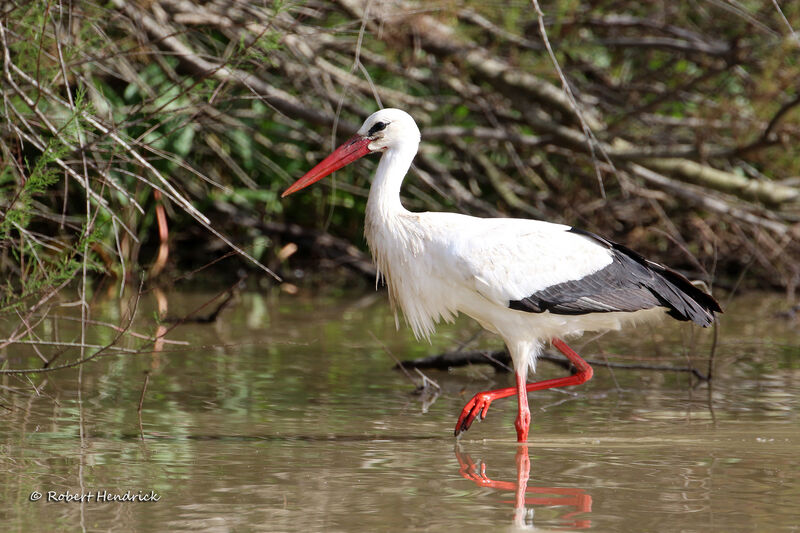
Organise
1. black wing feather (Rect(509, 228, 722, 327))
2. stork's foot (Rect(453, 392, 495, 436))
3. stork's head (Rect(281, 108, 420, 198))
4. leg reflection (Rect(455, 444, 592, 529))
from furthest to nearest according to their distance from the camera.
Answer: stork's head (Rect(281, 108, 420, 198)), black wing feather (Rect(509, 228, 722, 327)), stork's foot (Rect(453, 392, 495, 436)), leg reflection (Rect(455, 444, 592, 529))

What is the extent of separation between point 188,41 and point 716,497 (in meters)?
5.77

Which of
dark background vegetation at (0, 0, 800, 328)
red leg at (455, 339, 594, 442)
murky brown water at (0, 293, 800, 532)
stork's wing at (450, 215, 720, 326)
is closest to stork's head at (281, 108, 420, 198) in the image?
stork's wing at (450, 215, 720, 326)

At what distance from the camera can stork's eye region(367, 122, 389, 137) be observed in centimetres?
585

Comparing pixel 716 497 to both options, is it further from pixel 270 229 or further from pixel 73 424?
pixel 270 229

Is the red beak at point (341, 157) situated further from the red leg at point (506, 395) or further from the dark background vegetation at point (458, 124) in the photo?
the red leg at point (506, 395)

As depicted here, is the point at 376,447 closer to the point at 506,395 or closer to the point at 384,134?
the point at 506,395

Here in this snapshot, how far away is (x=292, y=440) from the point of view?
495 cm

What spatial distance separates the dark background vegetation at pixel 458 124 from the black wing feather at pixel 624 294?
1.12 m

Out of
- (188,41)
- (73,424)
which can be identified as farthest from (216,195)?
(73,424)

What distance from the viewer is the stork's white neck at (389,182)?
5.68m

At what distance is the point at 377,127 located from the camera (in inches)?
231

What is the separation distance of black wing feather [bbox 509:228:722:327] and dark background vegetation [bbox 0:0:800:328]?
1.12 meters

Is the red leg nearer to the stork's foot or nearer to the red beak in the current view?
the stork's foot

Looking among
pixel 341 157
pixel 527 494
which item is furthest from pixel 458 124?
→ pixel 527 494
